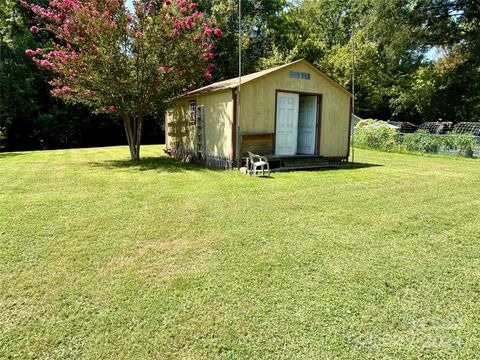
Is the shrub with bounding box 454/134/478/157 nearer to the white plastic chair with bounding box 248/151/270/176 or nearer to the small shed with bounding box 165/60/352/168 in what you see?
the small shed with bounding box 165/60/352/168

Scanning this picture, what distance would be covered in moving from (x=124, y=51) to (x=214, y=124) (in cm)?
338

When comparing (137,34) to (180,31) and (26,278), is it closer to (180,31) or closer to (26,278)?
(180,31)

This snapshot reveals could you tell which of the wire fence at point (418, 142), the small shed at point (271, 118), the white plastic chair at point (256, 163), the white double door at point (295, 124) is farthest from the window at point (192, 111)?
the wire fence at point (418, 142)

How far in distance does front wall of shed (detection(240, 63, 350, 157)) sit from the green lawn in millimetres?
4021

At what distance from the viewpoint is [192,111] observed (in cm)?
1207

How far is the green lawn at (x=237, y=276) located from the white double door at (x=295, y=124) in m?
4.50

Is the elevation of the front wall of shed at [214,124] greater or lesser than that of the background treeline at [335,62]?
lesser

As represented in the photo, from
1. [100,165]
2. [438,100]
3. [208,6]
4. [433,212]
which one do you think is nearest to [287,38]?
[208,6]

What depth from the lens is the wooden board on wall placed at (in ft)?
31.8

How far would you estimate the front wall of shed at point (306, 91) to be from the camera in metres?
9.68

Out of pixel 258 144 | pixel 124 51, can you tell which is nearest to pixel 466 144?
pixel 258 144

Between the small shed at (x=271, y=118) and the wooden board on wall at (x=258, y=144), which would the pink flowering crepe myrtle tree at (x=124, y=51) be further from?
the wooden board on wall at (x=258, y=144)

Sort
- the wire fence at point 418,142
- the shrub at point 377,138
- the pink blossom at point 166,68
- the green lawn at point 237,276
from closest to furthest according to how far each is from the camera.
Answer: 1. the green lawn at point 237,276
2. the pink blossom at point 166,68
3. the wire fence at point 418,142
4. the shrub at point 377,138

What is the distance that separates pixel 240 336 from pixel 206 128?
29.7ft
